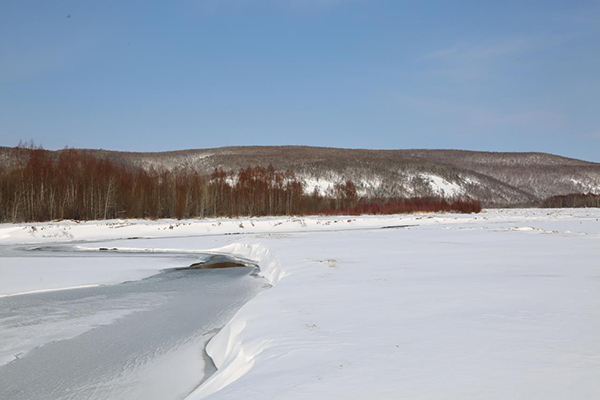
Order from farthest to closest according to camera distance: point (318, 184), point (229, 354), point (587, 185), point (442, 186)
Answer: point (587, 185) → point (442, 186) → point (318, 184) → point (229, 354)

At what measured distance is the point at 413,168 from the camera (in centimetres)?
12256

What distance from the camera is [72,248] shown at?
20172mm

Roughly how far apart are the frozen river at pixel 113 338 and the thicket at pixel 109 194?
2971 cm

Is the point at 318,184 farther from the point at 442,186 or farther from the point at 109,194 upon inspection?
the point at 109,194

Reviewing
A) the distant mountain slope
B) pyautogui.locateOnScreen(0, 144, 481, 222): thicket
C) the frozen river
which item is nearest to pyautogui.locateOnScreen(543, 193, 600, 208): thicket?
the distant mountain slope

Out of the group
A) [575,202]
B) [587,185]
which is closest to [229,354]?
[575,202]

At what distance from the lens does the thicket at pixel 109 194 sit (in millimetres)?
36562

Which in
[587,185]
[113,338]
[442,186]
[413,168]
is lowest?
[113,338]

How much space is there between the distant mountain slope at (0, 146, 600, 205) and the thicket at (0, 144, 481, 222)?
4518 cm

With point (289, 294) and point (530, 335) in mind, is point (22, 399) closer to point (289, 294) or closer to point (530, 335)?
point (289, 294)

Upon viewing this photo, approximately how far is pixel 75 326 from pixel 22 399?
108 inches

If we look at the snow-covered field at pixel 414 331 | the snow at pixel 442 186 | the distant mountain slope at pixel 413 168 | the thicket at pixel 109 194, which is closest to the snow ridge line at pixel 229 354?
the snow-covered field at pixel 414 331

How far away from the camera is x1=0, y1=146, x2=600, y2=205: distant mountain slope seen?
113456 mm

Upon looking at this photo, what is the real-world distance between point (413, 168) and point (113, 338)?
120874 millimetres
